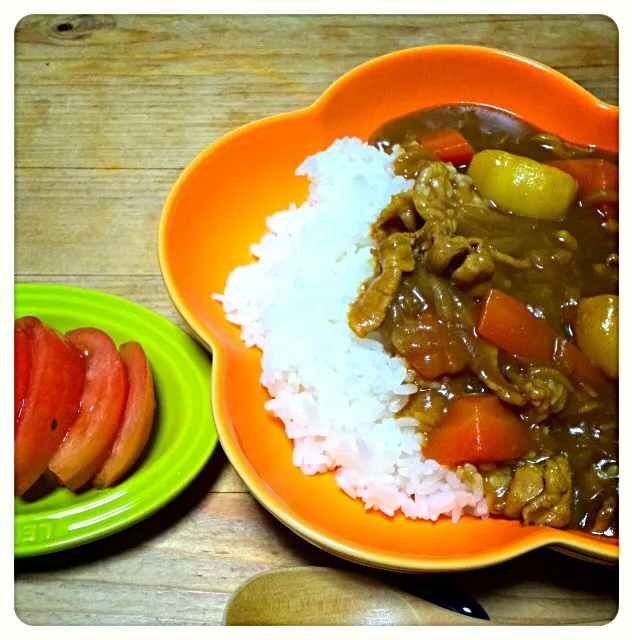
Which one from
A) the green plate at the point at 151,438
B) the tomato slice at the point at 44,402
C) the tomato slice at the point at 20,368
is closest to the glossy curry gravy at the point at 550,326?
the green plate at the point at 151,438

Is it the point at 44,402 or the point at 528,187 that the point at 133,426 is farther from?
the point at 528,187

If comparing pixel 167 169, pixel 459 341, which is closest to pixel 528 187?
pixel 459 341

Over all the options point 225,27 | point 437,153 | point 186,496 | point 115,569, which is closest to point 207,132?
point 225,27

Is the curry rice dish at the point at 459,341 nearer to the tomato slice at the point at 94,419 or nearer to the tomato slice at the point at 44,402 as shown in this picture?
the tomato slice at the point at 94,419

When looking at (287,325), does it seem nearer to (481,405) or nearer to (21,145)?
(481,405)
